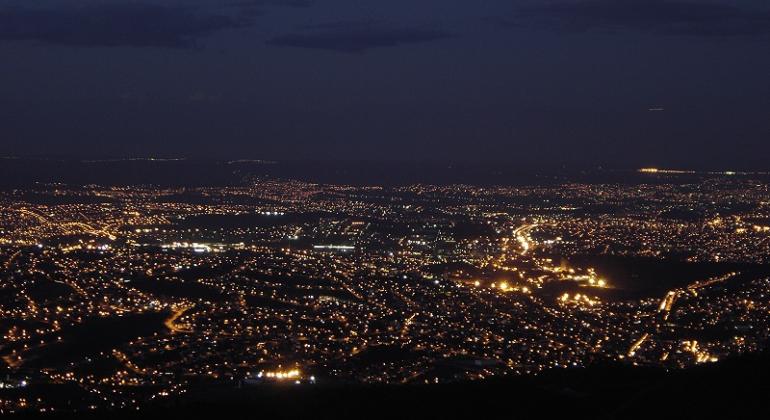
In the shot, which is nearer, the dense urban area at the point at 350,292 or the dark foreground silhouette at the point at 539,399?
the dark foreground silhouette at the point at 539,399

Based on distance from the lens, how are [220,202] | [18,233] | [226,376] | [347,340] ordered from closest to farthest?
[226,376], [347,340], [18,233], [220,202]

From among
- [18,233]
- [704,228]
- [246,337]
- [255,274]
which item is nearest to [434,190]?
[704,228]

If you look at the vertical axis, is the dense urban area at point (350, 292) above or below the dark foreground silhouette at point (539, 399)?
below

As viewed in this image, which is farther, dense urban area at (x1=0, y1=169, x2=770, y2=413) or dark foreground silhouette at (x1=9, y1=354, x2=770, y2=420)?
dense urban area at (x1=0, y1=169, x2=770, y2=413)

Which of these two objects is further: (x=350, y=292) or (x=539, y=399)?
(x=350, y=292)

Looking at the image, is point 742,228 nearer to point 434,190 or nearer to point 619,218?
point 619,218

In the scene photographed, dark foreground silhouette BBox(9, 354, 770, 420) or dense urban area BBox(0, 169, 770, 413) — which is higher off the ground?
dark foreground silhouette BBox(9, 354, 770, 420)

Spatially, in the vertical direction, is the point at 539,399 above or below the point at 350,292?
above

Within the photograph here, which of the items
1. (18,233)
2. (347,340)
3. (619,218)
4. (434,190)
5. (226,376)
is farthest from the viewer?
(434,190)
